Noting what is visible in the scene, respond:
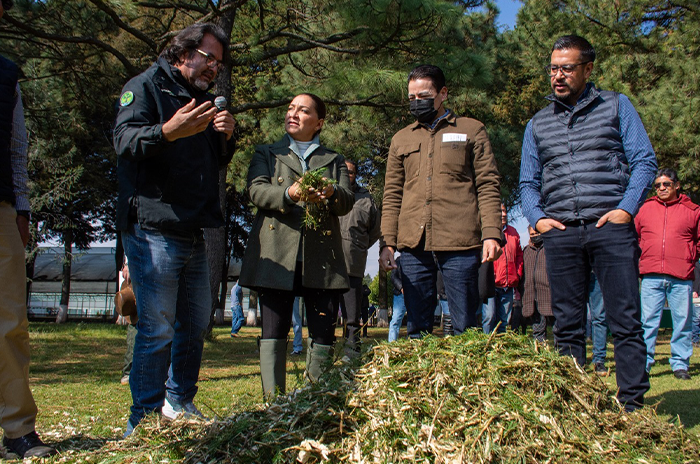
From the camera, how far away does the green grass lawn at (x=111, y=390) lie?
10.5 ft

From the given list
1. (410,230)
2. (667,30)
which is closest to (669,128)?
(667,30)

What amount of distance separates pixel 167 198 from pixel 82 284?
3822 cm

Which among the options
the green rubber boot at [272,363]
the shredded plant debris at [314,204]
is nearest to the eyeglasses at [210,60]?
the shredded plant debris at [314,204]

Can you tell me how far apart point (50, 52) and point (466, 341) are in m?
9.19

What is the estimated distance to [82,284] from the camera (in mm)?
37625

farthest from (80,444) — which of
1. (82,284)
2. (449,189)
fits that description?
(82,284)

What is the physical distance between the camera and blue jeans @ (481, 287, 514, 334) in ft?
27.0

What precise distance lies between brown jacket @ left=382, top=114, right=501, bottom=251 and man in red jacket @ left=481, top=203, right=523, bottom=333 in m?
4.60

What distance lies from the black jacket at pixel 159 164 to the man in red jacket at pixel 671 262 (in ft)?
16.5

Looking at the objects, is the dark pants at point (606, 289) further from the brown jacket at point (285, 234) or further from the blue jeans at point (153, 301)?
the blue jeans at point (153, 301)

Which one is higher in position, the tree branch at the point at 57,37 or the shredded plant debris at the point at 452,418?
the tree branch at the point at 57,37

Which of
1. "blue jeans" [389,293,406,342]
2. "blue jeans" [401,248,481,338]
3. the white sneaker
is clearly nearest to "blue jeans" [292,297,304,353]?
"blue jeans" [389,293,406,342]

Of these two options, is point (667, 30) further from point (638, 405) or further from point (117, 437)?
point (117, 437)

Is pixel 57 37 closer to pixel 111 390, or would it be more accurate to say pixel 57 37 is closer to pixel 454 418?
pixel 111 390
